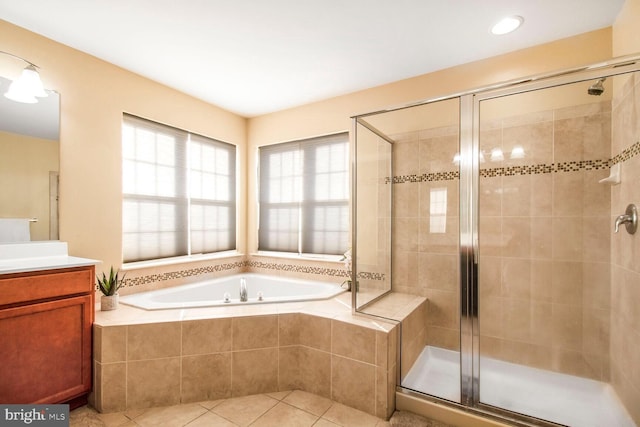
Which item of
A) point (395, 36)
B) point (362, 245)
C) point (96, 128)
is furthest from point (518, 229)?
point (96, 128)

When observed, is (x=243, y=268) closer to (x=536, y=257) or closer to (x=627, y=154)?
(x=536, y=257)

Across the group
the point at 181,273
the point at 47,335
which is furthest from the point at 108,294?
the point at 181,273

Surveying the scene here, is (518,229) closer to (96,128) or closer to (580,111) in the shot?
(580,111)

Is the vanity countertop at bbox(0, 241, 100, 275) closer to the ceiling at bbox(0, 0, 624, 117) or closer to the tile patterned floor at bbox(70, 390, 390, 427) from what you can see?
the tile patterned floor at bbox(70, 390, 390, 427)

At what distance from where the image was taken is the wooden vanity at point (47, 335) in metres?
1.53

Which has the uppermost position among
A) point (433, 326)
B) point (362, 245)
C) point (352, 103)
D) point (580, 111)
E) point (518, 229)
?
point (352, 103)

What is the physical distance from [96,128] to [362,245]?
231cm

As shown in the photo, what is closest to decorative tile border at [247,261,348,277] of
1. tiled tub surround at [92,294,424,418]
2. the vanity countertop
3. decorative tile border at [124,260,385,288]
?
decorative tile border at [124,260,385,288]

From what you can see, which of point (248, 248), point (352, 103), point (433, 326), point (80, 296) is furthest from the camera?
point (248, 248)

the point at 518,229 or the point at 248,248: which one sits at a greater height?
the point at 518,229

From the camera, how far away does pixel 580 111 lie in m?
1.86

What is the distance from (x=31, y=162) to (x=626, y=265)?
12.2ft

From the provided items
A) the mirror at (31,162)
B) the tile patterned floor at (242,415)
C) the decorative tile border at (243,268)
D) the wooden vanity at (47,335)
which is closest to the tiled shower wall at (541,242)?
the decorative tile border at (243,268)

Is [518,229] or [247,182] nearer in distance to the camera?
[518,229]
